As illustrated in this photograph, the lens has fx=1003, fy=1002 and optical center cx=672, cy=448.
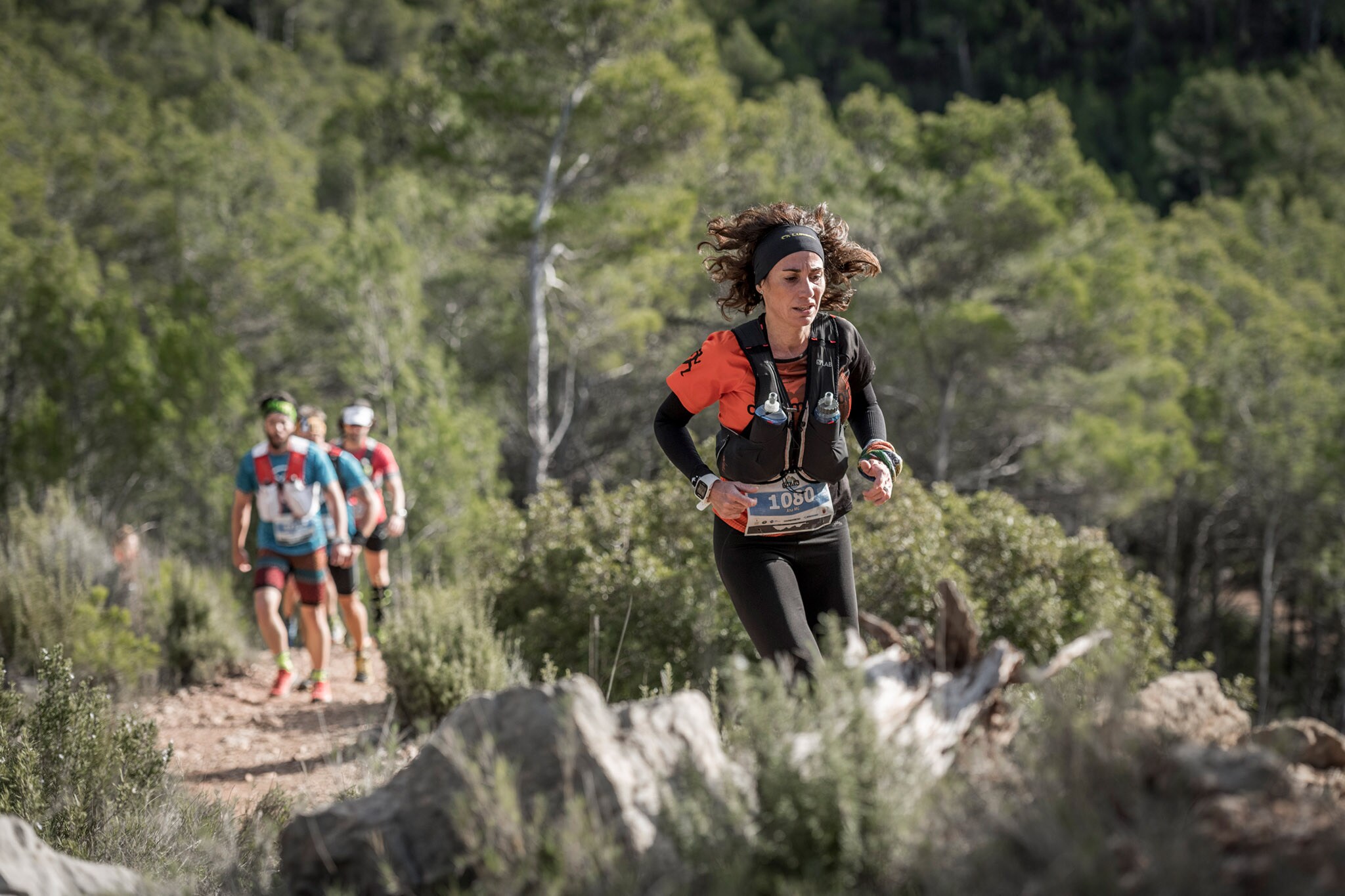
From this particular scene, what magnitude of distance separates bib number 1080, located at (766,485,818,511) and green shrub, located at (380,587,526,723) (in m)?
2.23

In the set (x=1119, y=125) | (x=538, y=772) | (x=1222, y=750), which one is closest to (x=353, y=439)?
(x=538, y=772)

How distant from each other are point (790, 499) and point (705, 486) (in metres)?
0.25

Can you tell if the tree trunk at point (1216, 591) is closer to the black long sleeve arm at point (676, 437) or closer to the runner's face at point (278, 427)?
the runner's face at point (278, 427)

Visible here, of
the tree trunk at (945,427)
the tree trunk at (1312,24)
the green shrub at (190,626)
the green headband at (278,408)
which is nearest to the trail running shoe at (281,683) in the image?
the green shrub at (190,626)

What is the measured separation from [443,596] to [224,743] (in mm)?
1255

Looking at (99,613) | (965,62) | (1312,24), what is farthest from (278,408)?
(1312,24)

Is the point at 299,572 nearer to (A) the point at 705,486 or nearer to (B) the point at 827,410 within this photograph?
(A) the point at 705,486

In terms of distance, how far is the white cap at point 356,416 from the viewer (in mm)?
6277

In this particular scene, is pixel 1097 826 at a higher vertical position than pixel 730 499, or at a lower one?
lower

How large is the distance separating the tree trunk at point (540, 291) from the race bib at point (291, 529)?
10017 millimetres

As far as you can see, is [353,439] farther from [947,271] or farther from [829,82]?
[829,82]

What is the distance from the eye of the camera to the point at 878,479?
9.39ft

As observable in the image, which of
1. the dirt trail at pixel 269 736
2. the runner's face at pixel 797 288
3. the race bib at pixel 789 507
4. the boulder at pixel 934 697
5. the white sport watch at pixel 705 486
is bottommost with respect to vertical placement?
the dirt trail at pixel 269 736

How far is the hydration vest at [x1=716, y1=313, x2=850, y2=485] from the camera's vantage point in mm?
2842
